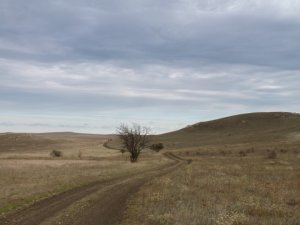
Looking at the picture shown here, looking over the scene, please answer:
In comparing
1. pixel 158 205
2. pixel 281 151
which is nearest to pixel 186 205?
pixel 158 205

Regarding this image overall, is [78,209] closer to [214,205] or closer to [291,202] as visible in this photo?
[214,205]

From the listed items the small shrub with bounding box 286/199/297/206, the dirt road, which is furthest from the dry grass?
the dirt road

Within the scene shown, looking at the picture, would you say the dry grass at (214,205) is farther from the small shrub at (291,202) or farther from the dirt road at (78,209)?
the dirt road at (78,209)

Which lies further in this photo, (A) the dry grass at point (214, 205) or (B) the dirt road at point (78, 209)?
(B) the dirt road at point (78, 209)

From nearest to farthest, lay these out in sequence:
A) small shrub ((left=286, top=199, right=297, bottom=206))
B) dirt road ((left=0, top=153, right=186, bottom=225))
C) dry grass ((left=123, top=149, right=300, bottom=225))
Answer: dry grass ((left=123, top=149, right=300, bottom=225)), dirt road ((left=0, top=153, right=186, bottom=225)), small shrub ((left=286, top=199, right=297, bottom=206))

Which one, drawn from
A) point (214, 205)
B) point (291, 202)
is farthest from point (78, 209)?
point (291, 202)

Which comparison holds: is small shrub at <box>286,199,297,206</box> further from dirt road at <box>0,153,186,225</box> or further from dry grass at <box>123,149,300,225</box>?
dirt road at <box>0,153,186,225</box>

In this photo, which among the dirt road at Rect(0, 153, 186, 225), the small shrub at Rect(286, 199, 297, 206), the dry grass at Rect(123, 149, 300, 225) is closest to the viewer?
the dry grass at Rect(123, 149, 300, 225)

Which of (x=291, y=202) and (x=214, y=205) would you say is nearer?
(x=214, y=205)

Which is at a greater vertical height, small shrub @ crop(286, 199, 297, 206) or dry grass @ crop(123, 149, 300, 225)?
dry grass @ crop(123, 149, 300, 225)

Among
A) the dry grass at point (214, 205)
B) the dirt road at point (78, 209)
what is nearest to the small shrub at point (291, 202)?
the dry grass at point (214, 205)

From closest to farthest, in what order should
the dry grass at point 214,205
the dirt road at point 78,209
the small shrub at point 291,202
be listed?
the dry grass at point 214,205
the dirt road at point 78,209
the small shrub at point 291,202

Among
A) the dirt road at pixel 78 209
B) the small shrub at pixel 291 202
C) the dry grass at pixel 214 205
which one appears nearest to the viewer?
the dry grass at pixel 214 205

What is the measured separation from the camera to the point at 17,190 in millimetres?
28641
